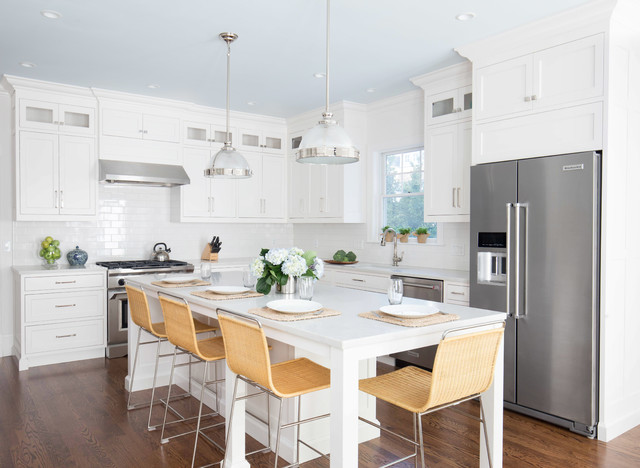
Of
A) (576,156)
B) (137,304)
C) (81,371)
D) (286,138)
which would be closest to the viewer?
(576,156)

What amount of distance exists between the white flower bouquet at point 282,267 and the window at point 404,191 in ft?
7.91

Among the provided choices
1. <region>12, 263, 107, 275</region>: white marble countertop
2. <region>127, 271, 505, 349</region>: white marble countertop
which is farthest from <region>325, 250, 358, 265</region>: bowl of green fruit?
<region>12, 263, 107, 275</region>: white marble countertop

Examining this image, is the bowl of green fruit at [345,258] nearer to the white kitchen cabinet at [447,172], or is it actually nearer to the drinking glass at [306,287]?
the white kitchen cabinet at [447,172]

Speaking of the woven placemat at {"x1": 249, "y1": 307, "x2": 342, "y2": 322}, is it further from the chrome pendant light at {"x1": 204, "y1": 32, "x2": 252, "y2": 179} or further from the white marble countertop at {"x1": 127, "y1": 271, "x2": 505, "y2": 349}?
the chrome pendant light at {"x1": 204, "y1": 32, "x2": 252, "y2": 179}

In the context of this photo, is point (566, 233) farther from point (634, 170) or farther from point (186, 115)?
point (186, 115)

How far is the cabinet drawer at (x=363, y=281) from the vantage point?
4777 mm

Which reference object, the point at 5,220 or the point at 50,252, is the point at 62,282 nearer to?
the point at 50,252

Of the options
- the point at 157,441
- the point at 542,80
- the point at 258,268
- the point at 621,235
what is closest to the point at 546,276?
the point at 621,235

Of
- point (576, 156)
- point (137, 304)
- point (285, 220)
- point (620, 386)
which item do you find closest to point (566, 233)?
point (576, 156)

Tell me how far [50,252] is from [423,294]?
12.2 ft

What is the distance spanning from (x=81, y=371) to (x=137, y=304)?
1.60 m

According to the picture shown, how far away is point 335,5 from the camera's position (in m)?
3.18

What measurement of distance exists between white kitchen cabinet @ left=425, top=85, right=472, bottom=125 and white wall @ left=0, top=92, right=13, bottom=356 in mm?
4189

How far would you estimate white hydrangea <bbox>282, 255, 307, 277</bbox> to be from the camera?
116 inches
